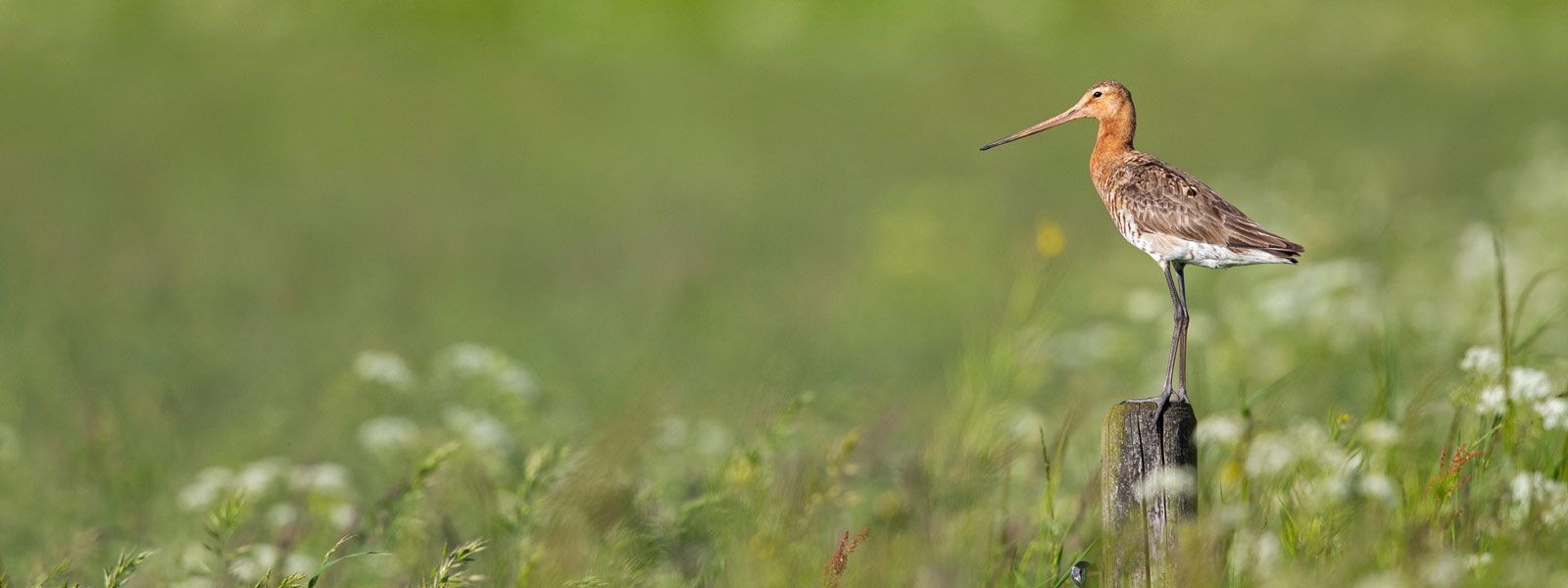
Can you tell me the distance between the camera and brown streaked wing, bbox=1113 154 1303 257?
10.8 ft

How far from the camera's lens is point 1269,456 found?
141 inches

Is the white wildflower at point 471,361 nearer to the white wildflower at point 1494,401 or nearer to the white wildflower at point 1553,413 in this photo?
the white wildflower at point 1494,401

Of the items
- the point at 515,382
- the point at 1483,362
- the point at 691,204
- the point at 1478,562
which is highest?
the point at 691,204

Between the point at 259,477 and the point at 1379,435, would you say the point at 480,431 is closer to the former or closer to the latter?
the point at 259,477

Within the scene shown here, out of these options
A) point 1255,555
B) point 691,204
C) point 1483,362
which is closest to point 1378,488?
point 1255,555

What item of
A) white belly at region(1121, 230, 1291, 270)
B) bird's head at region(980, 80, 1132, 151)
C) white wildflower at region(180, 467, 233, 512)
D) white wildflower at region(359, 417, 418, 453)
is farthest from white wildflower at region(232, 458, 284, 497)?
white belly at region(1121, 230, 1291, 270)

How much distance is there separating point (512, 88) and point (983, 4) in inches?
275

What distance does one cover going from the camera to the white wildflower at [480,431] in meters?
5.32

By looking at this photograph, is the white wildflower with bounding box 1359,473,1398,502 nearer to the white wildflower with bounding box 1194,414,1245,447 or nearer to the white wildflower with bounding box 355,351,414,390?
the white wildflower with bounding box 1194,414,1245,447

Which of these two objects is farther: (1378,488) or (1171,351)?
(1171,351)

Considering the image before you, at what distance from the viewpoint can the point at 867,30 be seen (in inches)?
817

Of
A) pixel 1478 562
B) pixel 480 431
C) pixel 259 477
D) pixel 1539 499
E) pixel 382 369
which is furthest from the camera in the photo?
pixel 382 369

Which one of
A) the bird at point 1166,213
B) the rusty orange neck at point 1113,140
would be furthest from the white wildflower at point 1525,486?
the rusty orange neck at point 1113,140

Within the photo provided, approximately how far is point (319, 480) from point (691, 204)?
1330 centimetres
